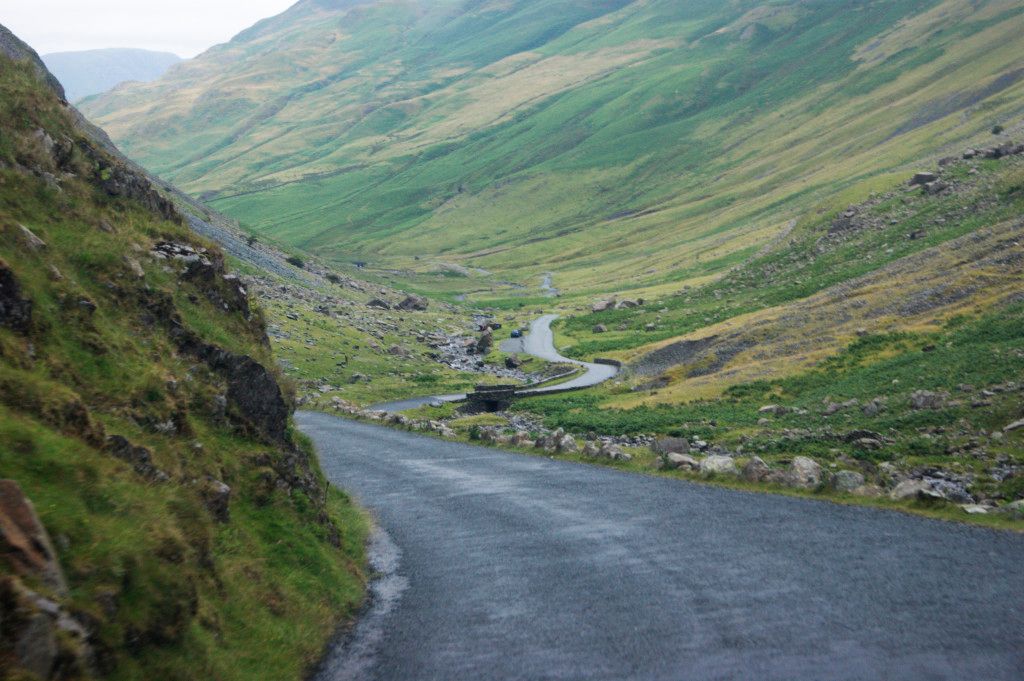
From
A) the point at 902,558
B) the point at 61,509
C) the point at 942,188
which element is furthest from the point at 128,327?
the point at 942,188

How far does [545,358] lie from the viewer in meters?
126

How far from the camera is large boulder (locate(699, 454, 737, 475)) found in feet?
158

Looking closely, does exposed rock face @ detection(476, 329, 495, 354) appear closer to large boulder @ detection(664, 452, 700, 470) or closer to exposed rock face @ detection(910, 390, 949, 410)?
large boulder @ detection(664, 452, 700, 470)

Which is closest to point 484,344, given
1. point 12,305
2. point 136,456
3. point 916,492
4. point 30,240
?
point 916,492

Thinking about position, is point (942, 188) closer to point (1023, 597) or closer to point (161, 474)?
point (1023, 597)

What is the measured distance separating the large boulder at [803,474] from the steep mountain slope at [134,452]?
22.9 meters

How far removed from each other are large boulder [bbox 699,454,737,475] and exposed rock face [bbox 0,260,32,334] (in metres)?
36.6

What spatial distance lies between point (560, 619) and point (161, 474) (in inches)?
534

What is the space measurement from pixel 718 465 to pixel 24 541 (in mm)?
39257

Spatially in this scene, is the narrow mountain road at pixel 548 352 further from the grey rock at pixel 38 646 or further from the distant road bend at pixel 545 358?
the grey rock at pixel 38 646

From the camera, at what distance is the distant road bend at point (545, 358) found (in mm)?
95688

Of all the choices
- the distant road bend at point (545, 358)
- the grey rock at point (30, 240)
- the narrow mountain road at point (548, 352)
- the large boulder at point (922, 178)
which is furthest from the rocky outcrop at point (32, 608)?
Result: the large boulder at point (922, 178)

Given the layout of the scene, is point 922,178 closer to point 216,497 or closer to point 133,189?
point 133,189

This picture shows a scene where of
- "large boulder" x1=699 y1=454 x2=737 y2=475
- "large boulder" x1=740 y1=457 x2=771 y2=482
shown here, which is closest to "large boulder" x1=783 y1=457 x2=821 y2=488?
"large boulder" x1=740 y1=457 x2=771 y2=482
